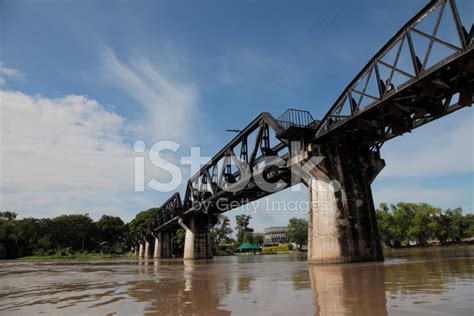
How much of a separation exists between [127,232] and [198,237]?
95.5 metres

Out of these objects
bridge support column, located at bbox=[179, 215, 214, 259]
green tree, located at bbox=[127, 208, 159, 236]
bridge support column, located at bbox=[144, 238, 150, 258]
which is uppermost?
green tree, located at bbox=[127, 208, 159, 236]

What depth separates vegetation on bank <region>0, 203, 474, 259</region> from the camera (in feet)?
292

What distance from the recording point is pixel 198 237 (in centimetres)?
4919

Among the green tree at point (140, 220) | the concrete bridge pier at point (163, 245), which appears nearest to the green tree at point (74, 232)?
the green tree at point (140, 220)

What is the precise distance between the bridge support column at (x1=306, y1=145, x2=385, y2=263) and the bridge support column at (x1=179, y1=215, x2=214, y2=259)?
31.8 metres

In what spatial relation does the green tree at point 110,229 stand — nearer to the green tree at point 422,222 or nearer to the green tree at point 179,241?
the green tree at point 179,241

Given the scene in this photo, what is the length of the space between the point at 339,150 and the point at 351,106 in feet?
12.0

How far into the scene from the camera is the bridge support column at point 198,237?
48.2 metres

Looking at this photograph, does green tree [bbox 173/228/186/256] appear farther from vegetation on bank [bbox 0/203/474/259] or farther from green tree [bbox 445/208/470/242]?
green tree [bbox 445/208/470/242]

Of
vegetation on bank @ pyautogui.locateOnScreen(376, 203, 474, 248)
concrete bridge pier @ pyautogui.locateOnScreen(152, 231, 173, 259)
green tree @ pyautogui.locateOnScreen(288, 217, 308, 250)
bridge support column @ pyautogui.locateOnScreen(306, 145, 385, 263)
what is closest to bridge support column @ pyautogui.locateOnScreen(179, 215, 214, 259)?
concrete bridge pier @ pyautogui.locateOnScreen(152, 231, 173, 259)

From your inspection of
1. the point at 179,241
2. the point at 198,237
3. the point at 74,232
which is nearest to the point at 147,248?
the point at 179,241

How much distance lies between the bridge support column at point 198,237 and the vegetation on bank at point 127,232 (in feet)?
137

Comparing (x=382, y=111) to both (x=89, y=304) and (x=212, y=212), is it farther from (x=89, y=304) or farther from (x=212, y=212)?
(x=212, y=212)

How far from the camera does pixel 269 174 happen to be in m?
27.7
